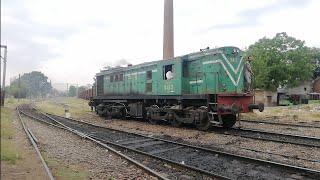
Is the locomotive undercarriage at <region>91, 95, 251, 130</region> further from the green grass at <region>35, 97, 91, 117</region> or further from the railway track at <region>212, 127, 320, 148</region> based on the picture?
the green grass at <region>35, 97, 91, 117</region>

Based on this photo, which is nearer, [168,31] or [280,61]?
[168,31]

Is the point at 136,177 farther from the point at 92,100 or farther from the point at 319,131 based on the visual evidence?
the point at 92,100

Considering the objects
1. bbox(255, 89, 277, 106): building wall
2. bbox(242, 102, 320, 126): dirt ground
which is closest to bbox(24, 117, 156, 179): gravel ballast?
bbox(242, 102, 320, 126): dirt ground

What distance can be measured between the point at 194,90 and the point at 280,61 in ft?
160

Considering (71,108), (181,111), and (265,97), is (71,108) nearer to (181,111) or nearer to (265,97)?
(181,111)

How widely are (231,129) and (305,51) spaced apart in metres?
53.7

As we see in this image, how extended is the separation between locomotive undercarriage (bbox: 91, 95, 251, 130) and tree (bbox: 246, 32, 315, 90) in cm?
3970

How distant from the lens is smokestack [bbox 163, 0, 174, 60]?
36.2 metres

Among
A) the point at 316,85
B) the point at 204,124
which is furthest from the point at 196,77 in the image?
the point at 316,85

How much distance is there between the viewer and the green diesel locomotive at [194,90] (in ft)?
54.4

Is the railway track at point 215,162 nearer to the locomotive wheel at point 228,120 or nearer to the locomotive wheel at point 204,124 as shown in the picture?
the locomotive wheel at point 204,124

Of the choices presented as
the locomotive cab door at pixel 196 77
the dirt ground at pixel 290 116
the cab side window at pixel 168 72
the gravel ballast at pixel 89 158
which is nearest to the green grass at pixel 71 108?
the cab side window at pixel 168 72

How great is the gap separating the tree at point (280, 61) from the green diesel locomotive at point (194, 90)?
1600 inches

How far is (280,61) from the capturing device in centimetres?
6309
